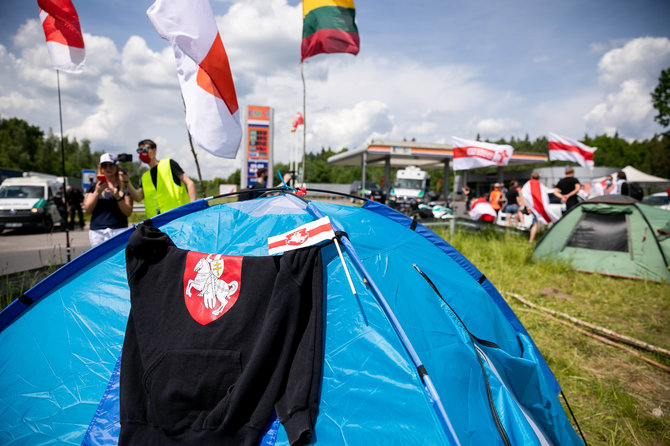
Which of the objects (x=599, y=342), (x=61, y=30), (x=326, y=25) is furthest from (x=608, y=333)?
(x=61, y=30)

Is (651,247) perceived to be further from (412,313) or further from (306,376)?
(306,376)

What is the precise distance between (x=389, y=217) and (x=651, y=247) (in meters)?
5.59

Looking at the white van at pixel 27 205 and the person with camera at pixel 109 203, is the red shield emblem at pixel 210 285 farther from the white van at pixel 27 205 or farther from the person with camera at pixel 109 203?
the white van at pixel 27 205

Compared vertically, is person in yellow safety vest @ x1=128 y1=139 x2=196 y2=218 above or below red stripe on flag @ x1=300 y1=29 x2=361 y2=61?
below

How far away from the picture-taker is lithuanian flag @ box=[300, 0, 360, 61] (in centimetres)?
599

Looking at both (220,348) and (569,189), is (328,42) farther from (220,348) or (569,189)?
(569,189)

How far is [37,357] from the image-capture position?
2.03m

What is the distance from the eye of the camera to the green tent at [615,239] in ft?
18.0

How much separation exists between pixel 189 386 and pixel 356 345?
818 mm

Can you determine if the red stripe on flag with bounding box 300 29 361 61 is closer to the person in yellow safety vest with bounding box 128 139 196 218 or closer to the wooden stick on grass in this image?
the person in yellow safety vest with bounding box 128 139 196 218

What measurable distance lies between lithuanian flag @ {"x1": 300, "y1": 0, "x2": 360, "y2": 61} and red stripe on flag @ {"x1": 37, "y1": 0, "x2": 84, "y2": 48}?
3.23 m

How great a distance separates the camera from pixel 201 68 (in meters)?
3.07

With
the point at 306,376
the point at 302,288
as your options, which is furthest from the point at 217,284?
the point at 306,376

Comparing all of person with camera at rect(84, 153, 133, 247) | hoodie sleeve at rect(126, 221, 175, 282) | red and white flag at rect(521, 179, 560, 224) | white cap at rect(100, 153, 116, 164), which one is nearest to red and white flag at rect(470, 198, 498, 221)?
red and white flag at rect(521, 179, 560, 224)
